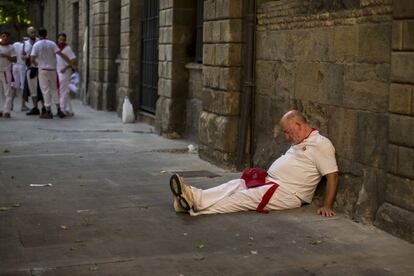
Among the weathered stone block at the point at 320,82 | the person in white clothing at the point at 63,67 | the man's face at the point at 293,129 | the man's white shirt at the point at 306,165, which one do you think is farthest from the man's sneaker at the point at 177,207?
the person in white clothing at the point at 63,67

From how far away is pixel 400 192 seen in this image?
19.2 ft

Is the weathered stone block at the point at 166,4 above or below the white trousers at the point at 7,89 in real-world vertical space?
above

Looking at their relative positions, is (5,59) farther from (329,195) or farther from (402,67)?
(402,67)

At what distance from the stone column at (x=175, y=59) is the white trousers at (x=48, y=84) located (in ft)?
13.4

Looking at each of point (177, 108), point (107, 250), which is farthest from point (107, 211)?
point (177, 108)

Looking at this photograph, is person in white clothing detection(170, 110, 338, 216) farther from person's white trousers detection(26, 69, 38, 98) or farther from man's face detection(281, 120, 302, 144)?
person's white trousers detection(26, 69, 38, 98)

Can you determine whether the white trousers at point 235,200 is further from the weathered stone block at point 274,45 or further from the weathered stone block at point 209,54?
the weathered stone block at point 209,54

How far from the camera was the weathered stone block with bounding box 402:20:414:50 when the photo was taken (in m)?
5.70

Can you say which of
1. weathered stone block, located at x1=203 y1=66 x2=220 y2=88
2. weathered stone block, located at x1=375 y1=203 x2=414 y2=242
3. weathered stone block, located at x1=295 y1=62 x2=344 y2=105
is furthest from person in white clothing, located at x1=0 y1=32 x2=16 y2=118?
weathered stone block, located at x1=375 y1=203 x2=414 y2=242

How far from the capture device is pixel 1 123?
49.7ft

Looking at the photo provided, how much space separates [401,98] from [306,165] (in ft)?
4.06

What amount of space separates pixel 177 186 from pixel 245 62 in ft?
9.43

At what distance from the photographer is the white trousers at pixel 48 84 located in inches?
632

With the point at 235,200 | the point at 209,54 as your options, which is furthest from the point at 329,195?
the point at 209,54
